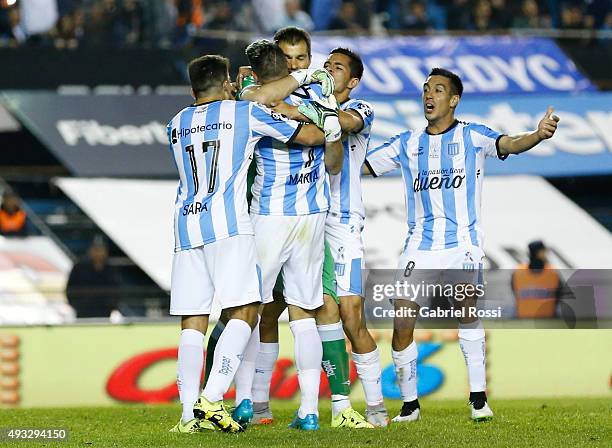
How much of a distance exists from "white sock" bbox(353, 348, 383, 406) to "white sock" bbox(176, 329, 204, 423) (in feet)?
4.00

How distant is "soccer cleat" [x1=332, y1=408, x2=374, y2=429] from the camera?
316 inches

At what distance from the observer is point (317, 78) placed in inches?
316

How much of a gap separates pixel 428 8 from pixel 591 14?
97.9 inches

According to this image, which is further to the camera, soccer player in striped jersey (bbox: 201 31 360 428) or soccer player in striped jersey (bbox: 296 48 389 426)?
soccer player in striped jersey (bbox: 296 48 389 426)

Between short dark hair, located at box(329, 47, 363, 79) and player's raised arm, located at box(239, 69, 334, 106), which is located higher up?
short dark hair, located at box(329, 47, 363, 79)

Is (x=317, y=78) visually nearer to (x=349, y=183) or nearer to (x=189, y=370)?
(x=349, y=183)

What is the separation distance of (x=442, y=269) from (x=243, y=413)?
1.93m

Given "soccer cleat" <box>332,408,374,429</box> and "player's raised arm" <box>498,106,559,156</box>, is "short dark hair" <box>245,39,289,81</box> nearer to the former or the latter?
"player's raised arm" <box>498,106,559,156</box>

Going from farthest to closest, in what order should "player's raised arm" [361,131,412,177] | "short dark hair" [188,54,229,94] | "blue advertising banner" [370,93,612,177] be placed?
"blue advertising banner" [370,93,612,177] → "player's raised arm" [361,131,412,177] → "short dark hair" [188,54,229,94]

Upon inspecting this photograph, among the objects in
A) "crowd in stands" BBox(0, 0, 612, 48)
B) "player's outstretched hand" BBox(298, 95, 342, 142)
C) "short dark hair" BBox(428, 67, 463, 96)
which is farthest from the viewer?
"crowd in stands" BBox(0, 0, 612, 48)

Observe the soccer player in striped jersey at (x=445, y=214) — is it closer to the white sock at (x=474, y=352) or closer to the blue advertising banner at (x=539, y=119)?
the white sock at (x=474, y=352)

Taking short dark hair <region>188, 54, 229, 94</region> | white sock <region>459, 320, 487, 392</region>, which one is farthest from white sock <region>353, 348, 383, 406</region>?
short dark hair <region>188, 54, 229, 94</region>

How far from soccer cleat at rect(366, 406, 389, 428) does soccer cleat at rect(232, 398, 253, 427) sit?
96 cm

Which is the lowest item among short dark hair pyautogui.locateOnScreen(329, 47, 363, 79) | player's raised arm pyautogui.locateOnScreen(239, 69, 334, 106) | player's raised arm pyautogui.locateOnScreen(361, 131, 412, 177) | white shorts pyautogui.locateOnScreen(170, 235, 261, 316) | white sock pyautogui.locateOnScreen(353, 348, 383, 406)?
white sock pyautogui.locateOnScreen(353, 348, 383, 406)
